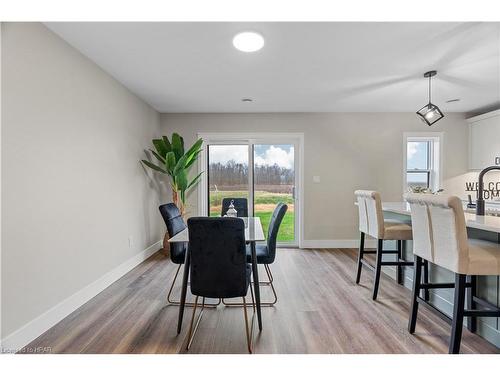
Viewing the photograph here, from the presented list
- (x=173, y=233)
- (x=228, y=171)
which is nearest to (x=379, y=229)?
(x=173, y=233)

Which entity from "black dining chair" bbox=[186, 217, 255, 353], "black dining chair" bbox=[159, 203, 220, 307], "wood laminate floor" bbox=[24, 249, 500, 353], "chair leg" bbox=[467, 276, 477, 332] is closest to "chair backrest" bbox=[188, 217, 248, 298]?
"black dining chair" bbox=[186, 217, 255, 353]

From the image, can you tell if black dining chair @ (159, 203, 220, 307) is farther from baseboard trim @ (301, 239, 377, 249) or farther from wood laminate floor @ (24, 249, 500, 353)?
baseboard trim @ (301, 239, 377, 249)

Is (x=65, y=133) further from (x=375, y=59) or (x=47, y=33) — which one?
(x=375, y=59)

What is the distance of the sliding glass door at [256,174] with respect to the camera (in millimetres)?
4785

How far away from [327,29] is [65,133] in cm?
237

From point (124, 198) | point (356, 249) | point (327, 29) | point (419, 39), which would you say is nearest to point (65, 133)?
point (124, 198)

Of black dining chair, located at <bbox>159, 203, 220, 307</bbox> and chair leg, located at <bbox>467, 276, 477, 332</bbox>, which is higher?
black dining chair, located at <bbox>159, 203, 220, 307</bbox>

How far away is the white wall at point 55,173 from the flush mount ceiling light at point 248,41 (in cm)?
150

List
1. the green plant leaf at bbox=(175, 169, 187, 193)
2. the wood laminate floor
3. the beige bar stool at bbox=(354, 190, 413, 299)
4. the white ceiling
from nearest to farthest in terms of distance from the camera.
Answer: the wood laminate floor
the white ceiling
the beige bar stool at bbox=(354, 190, 413, 299)
the green plant leaf at bbox=(175, 169, 187, 193)

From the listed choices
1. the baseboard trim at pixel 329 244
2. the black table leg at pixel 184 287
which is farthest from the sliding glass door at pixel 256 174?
the black table leg at pixel 184 287

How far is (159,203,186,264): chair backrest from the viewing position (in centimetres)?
246

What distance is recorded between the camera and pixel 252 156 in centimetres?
477

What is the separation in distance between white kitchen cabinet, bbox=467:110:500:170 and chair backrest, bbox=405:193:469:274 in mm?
3379
